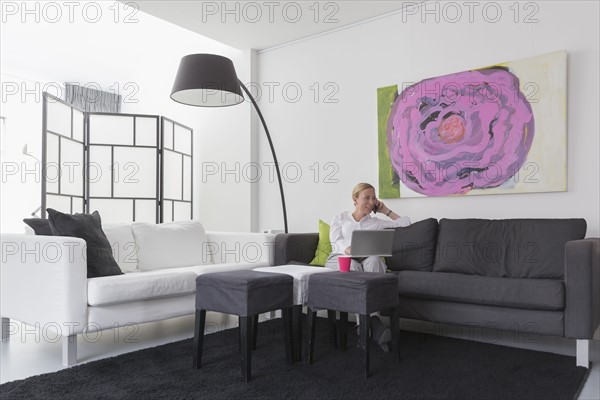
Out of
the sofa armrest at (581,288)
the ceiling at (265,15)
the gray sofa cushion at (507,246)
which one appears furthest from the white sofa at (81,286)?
the sofa armrest at (581,288)

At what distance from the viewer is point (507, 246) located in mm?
3182

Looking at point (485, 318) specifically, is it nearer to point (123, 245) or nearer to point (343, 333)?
point (343, 333)

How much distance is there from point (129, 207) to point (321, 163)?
2265 millimetres

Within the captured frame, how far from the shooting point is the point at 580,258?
255 centimetres

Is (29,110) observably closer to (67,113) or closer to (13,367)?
(67,113)

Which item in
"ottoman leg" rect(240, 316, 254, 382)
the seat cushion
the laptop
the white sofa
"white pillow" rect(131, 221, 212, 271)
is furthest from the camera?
"white pillow" rect(131, 221, 212, 271)

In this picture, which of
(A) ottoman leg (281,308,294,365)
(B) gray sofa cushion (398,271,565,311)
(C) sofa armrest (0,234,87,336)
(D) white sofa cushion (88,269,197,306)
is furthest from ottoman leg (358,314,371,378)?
(C) sofa armrest (0,234,87,336)

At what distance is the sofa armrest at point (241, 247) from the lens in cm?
391

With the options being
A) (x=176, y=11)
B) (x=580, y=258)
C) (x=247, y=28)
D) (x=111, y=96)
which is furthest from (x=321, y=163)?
(x=111, y=96)

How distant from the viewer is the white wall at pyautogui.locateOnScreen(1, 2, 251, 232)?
505 cm

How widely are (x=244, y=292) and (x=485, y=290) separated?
4.83ft

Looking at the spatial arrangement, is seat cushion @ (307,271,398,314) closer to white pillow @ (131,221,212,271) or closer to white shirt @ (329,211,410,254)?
white shirt @ (329,211,410,254)

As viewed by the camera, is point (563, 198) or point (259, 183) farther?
point (259, 183)

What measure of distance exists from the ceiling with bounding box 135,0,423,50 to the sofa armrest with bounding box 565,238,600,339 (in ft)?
8.20
